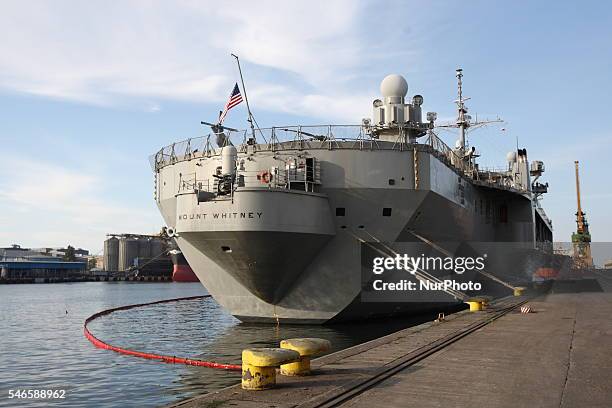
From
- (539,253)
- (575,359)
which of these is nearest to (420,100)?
(575,359)

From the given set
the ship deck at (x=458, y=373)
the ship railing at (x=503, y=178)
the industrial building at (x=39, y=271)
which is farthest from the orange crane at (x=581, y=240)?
the industrial building at (x=39, y=271)

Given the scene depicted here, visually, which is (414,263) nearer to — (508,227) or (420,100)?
(420,100)

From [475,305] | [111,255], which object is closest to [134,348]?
[475,305]

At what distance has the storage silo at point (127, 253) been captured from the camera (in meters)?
114

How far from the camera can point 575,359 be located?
31.8ft

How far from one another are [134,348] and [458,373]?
1195 cm

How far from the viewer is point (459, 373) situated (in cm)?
847

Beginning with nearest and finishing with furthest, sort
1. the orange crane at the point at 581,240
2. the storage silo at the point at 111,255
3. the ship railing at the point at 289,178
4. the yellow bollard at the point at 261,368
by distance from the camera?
1. the yellow bollard at the point at 261,368
2. the ship railing at the point at 289,178
3. the orange crane at the point at 581,240
4. the storage silo at the point at 111,255

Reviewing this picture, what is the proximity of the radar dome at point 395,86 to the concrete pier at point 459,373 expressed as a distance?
43.2ft

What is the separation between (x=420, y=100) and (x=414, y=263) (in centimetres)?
805

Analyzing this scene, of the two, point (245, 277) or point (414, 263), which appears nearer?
point (245, 277)

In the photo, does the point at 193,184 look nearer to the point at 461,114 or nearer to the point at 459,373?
the point at 459,373

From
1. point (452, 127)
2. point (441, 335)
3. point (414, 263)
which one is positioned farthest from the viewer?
point (452, 127)

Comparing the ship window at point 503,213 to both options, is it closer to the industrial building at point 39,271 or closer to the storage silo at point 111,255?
the industrial building at point 39,271
